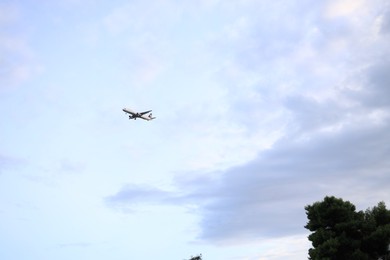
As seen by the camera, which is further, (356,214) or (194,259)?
(194,259)

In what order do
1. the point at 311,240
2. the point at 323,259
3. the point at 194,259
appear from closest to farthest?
the point at 323,259 < the point at 311,240 < the point at 194,259

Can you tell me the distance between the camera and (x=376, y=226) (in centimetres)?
5309

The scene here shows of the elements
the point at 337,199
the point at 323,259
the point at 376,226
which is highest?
the point at 337,199

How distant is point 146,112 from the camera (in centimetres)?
8425

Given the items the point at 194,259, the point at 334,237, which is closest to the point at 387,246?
the point at 334,237

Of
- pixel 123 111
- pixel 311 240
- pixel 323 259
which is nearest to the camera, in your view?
pixel 323 259

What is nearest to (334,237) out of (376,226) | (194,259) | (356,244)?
(356,244)

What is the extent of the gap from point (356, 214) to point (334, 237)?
448cm

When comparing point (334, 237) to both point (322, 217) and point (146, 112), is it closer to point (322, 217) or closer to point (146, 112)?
point (322, 217)

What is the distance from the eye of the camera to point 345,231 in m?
51.1

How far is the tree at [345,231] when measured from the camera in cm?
4950

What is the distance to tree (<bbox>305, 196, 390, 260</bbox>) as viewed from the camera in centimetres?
4950

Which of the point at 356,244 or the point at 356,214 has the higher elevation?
the point at 356,214

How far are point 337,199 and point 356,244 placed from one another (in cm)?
546
